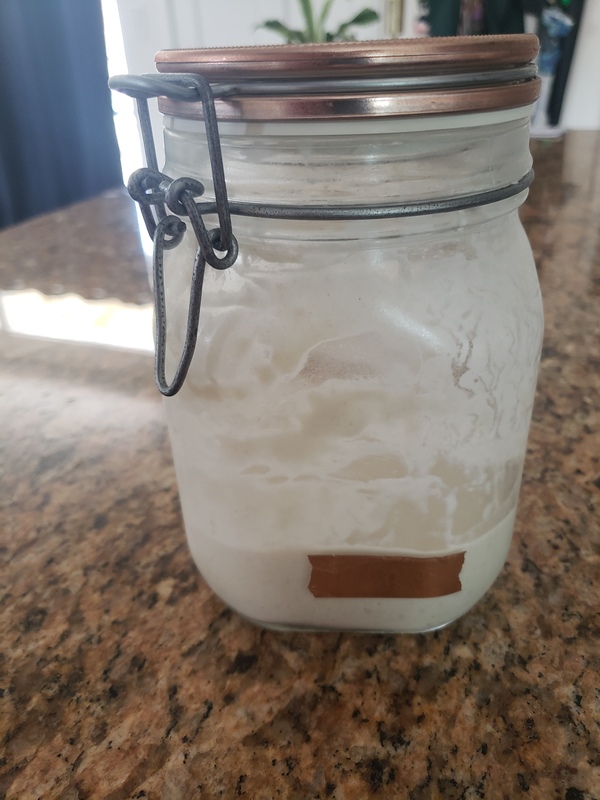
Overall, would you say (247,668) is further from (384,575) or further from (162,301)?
(162,301)

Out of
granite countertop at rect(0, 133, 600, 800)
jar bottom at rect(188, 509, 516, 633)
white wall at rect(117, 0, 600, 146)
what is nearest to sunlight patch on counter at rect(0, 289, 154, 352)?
granite countertop at rect(0, 133, 600, 800)

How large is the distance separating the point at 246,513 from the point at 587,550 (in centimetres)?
25

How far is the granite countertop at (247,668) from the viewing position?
31cm

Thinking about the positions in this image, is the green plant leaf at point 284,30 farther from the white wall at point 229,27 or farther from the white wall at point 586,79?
the white wall at point 586,79

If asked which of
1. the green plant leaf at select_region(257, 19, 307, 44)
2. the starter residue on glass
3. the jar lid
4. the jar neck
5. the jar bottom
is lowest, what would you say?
the jar bottom

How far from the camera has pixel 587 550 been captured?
435mm

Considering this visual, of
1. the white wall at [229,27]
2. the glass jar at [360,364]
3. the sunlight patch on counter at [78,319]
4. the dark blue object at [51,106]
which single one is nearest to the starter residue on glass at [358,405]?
the glass jar at [360,364]

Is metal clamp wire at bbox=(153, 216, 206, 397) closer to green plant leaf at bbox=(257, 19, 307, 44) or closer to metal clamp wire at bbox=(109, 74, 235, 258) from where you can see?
metal clamp wire at bbox=(109, 74, 235, 258)

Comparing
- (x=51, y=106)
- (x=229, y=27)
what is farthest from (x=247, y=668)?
(x=229, y=27)

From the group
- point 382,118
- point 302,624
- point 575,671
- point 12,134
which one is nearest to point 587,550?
point 575,671

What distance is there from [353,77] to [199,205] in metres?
0.08

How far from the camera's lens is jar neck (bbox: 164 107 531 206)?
0.84ft

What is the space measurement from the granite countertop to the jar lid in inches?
11.5

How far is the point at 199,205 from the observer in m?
0.26
